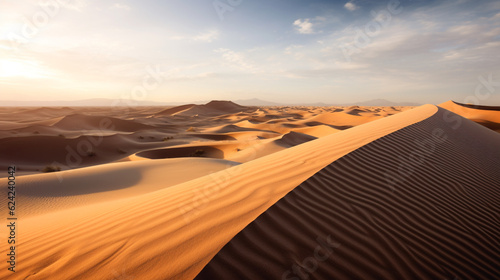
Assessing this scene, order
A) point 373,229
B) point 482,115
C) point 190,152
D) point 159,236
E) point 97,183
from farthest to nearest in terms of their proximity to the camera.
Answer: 1. point 482,115
2. point 190,152
3. point 97,183
4. point 373,229
5. point 159,236

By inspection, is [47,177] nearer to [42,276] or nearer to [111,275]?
[42,276]

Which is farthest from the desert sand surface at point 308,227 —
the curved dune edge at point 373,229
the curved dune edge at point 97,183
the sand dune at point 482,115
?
the sand dune at point 482,115

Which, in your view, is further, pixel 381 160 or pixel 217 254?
pixel 381 160

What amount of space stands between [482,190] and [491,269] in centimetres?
234

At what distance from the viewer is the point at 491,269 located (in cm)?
208

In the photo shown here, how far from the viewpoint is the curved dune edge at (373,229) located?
1624mm

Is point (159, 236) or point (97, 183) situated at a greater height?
point (159, 236)

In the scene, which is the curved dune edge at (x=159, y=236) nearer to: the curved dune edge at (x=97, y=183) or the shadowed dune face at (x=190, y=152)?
the curved dune edge at (x=97, y=183)

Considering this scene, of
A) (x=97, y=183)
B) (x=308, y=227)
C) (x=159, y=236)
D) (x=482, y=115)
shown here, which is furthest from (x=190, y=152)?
A: (x=482, y=115)

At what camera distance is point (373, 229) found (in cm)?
213

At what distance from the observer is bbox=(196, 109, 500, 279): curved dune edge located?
1.62 metres

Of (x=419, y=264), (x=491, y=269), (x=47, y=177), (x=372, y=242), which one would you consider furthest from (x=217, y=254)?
(x=47, y=177)

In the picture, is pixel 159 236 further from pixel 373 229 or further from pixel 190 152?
pixel 190 152

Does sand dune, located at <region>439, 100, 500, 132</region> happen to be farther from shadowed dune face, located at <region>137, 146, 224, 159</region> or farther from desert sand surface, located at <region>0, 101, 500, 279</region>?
shadowed dune face, located at <region>137, 146, 224, 159</region>
